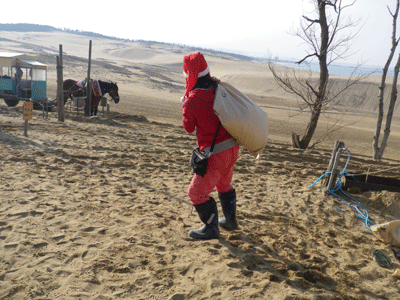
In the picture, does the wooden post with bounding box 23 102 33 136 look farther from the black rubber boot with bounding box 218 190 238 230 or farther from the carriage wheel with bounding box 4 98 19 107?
the carriage wheel with bounding box 4 98 19 107

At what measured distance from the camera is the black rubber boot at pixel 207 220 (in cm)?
330

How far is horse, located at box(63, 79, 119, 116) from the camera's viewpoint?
12602 millimetres

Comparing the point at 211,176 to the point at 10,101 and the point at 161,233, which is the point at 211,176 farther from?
the point at 10,101

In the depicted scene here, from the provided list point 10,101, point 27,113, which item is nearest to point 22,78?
point 10,101

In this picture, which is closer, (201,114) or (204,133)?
(201,114)

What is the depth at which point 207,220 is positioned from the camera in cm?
336

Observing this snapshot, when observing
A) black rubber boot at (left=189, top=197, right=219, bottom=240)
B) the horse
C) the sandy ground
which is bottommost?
the sandy ground

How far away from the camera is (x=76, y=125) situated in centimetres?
988

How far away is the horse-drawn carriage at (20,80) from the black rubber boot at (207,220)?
41.7 feet

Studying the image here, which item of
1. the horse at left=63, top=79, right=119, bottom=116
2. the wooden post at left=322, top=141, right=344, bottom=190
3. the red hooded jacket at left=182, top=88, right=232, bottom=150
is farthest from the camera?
the horse at left=63, top=79, right=119, bottom=116

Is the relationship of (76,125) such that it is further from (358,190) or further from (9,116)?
(358,190)

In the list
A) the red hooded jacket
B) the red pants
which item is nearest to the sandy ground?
the red pants

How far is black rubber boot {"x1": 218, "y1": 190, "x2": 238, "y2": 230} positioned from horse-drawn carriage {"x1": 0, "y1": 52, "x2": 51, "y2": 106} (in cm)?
1258

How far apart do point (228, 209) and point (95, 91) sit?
33.1ft
